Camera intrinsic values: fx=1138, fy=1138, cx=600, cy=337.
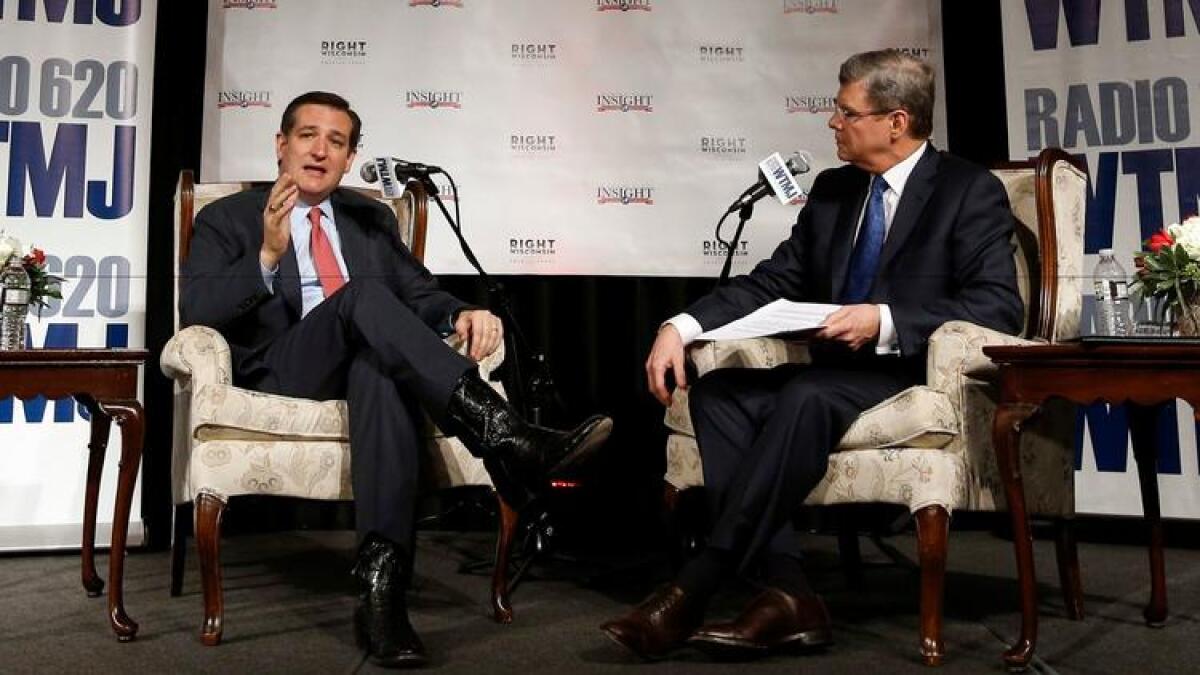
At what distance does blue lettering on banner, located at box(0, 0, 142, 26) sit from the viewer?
3.72m

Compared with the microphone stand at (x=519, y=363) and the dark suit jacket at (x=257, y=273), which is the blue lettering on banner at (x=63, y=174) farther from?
the microphone stand at (x=519, y=363)

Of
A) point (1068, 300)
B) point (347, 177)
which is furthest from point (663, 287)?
point (1068, 300)

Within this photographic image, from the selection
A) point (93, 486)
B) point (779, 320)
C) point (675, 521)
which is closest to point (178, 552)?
point (93, 486)

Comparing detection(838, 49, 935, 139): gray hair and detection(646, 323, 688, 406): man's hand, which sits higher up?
detection(838, 49, 935, 139): gray hair

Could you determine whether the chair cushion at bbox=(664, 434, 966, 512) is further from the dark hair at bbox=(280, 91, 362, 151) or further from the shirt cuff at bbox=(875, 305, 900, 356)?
the dark hair at bbox=(280, 91, 362, 151)

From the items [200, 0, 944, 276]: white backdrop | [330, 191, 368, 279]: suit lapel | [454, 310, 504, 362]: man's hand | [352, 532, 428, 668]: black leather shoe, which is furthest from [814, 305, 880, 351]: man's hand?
[200, 0, 944, 276]: white backdrop

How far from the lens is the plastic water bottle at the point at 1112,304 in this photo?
2461 millimetres

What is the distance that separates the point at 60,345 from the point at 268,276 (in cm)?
140

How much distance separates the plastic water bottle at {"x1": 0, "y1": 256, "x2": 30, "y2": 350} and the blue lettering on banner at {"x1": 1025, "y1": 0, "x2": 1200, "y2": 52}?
10.7 ft

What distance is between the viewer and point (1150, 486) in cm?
254

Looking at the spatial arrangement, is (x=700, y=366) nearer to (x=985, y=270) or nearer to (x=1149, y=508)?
(x=985, y=270)

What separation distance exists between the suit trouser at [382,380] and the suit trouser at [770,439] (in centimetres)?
53

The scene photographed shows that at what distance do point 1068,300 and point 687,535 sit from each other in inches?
42.2

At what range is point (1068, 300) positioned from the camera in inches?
101
